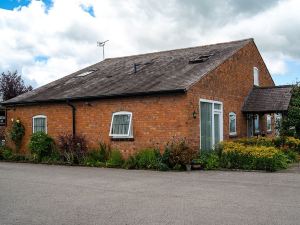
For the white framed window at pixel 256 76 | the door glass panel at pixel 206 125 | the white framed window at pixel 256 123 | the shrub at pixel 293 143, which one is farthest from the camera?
the white framed window at pixel 256 76

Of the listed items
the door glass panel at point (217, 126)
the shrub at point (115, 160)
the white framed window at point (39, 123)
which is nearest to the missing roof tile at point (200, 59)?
the door glass panel at point (217, 126)

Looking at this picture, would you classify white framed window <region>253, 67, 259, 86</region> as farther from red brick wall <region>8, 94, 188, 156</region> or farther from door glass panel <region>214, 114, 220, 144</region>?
red brick wall <region>8, 94, 188, 156</region>

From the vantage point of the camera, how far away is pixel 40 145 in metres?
19.0

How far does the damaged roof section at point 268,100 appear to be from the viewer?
801 inches

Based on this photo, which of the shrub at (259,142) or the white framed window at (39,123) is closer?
the shrub at (259,142)

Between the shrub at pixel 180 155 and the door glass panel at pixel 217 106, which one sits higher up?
the door glass panel at pixel 217 106

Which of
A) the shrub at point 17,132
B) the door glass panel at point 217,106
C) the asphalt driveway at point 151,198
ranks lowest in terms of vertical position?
the asphalt driveway at point 151,198

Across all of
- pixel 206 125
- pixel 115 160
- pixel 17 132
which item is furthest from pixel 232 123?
pixel 17 132

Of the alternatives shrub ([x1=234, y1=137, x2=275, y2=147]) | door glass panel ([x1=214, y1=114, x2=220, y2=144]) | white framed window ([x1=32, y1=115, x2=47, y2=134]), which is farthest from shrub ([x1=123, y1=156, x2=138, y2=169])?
white framed window ([x1=32, y1=115, x2=47, y2=134])

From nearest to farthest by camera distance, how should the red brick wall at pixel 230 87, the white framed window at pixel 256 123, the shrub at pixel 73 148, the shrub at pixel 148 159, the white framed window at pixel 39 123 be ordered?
1. the shrub at pixel 148 159
2. the red brick wall at pixel 230 87
3. the shrub at pixel 73 148
4. the white framed window at pixel 39 123
5. the white framed window at pixel 256 123

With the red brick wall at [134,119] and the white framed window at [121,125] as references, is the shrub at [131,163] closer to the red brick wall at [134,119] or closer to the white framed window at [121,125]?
the red brick wall at [134,119]

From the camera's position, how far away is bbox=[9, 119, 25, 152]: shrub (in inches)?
839

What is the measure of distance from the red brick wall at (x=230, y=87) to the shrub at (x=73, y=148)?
16.6 ft

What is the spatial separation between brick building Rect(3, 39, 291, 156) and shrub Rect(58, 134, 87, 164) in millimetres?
577
